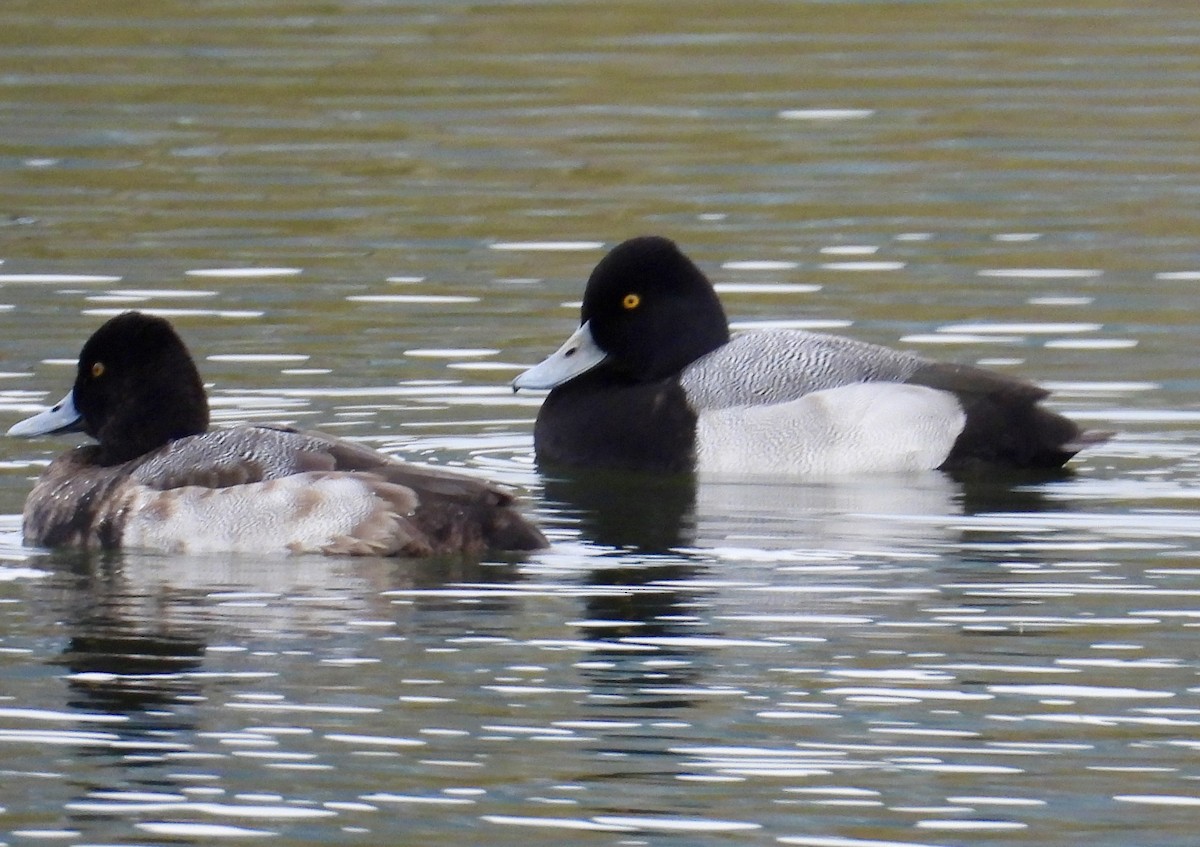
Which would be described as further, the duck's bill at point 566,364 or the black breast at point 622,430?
the duck's bill at point 566,364

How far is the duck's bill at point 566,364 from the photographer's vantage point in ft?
38.0

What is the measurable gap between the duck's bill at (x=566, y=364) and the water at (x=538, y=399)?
0.96 ft

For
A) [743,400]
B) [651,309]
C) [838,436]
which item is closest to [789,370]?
[743,400]

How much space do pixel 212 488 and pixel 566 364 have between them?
264 cm

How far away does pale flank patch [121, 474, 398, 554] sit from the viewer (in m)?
9.20

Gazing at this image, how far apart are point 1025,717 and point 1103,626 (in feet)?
3.53

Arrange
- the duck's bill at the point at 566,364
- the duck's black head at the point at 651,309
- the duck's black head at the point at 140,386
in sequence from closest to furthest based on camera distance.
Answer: the duck's black head at the point at 140,386 → the duck's bill at the point at 566,364 → the duck's black head at the point at 651,309

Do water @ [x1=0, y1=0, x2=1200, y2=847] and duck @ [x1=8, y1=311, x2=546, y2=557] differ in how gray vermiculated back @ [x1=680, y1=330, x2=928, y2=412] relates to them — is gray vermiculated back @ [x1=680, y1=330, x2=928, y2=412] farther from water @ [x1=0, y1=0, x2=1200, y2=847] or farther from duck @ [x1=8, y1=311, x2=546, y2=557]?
duck @ [x1=8, y1=311, x2=546, y2=557]

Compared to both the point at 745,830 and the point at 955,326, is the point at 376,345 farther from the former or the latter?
the point at 745,830

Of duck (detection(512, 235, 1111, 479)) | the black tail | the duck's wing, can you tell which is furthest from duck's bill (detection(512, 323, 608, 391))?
the duck's wing

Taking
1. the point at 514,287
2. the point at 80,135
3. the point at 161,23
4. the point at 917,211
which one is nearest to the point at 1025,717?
the point at 514,287

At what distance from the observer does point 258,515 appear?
9.30 m

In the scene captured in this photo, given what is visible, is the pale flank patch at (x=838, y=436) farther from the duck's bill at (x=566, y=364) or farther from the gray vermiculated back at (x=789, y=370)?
the duck's bill at (x=566, y=364)

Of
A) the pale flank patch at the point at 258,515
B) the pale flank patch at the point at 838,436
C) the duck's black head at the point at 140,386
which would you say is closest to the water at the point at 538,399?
the pale flank patch at the point at 258,515
